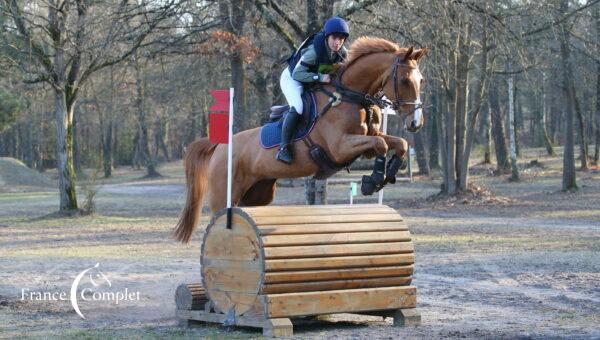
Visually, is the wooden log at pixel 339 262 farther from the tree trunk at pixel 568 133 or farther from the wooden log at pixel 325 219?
the tree trunk at pixel 568 133

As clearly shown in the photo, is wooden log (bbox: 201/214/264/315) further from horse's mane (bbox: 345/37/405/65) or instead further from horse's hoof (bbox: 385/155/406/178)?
horse's mane (bbox: 345/37/405/65)

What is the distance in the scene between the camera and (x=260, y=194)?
1137cm

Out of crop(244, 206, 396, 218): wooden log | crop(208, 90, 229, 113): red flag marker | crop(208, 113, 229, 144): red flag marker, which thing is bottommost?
crop(244, 206, 396, 218): wooden log

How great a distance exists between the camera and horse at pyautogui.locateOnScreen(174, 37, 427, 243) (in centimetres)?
945

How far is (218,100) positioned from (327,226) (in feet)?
6.74

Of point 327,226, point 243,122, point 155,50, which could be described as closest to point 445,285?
point 327,226

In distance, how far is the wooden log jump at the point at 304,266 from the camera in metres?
9.03

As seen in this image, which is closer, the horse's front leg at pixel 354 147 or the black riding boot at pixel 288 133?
the horse's front leg at pixel 354 147

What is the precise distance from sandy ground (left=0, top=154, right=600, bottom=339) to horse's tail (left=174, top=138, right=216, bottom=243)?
1.09 meters

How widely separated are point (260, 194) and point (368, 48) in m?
2.43

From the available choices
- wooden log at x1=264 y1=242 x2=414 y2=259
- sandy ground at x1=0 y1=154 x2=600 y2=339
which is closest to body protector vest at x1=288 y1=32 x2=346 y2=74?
wooden log at x1=264 y1=242 x2=414 y2=259

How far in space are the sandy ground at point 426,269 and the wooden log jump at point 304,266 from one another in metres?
0.28

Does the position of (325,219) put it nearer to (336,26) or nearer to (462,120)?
(336,26)

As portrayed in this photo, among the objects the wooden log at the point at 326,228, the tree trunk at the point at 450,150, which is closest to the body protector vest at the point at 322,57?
the wooden log at the point at 326,228
